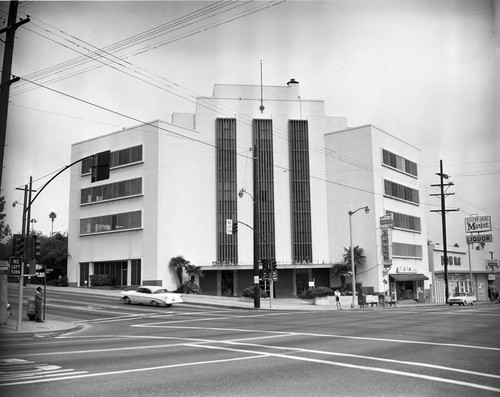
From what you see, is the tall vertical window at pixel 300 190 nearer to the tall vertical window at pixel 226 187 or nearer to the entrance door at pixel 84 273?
the tall vertical window at pixel 226 187

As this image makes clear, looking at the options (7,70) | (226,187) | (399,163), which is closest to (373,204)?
(399,163)

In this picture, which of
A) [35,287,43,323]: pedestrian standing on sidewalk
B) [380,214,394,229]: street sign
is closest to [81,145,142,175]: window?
[380,214,394,229]: street sign

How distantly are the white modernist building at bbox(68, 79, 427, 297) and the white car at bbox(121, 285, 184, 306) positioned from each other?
1337 centimetres

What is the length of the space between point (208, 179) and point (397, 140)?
24.3 meters

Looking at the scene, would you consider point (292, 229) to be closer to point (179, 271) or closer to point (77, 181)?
point (179, 271)

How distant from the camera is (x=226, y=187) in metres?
59.2

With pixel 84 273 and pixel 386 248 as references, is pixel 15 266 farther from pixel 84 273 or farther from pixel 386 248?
pixel 386 248

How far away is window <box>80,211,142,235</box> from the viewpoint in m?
56.8

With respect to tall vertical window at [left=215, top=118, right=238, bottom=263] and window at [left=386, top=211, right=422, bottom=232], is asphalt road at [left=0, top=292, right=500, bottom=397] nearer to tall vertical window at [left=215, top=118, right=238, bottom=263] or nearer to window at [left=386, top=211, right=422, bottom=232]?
tall vertical window at [left=215, top=118, right=238, bottom=263]

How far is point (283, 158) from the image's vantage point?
60.8 metres

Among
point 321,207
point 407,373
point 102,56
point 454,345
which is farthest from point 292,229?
point 407,373

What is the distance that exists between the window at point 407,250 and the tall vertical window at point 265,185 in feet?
47.3

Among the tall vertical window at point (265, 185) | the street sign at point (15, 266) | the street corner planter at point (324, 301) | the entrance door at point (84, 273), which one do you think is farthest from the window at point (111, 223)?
the street sign at point (15, 266)

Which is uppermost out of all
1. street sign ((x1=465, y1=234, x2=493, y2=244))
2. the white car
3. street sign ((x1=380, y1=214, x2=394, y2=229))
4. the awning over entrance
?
street sign ((x1=380, y1=214, x2=394, y2=229))
